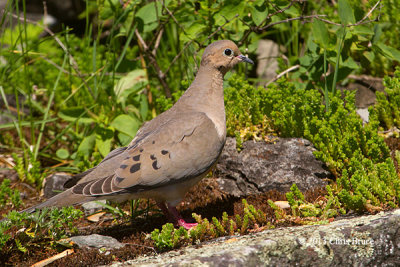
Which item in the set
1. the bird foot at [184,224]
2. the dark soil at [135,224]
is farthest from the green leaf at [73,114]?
the bird foot at [184,224]

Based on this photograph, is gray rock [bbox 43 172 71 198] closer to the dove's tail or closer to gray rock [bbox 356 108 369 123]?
the dove's tail

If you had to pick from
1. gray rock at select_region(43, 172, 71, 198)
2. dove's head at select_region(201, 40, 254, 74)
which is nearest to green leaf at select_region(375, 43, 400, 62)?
dove's head at select_region(201, 40, 254, 74)

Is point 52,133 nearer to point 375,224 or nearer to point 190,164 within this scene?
point 190,164

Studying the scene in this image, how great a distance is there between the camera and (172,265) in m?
2.69

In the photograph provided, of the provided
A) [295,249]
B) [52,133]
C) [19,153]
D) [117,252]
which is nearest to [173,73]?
[52,133]

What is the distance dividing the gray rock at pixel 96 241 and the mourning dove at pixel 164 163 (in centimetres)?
26

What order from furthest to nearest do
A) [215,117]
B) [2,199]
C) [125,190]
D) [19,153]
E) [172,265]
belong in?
[19,153] < [2,199] < [215,117] < [125,190] < [172,265]

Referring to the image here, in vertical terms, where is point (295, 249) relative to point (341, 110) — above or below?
below

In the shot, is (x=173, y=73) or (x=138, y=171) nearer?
(x=138, y=171)

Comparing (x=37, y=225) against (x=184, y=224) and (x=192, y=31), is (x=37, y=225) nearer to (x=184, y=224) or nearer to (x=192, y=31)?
(x=184, y=224)

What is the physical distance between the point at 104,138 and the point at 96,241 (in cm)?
182

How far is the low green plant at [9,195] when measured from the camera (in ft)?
14.5

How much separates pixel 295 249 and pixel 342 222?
472 millimetres

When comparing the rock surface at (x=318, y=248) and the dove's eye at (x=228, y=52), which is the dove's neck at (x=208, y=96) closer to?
the dove's eye at (x=228, y=52)
